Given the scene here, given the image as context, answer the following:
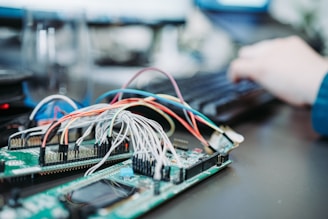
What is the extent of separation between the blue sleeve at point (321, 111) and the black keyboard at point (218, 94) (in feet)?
0.37

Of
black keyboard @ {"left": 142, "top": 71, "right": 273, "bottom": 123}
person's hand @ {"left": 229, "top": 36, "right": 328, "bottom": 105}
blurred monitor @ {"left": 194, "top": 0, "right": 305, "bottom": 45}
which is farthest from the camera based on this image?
blurred monitor @ {"left": 194, "top": 0, "right": 305, "bottom": 45}

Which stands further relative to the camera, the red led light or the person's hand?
the person's hand

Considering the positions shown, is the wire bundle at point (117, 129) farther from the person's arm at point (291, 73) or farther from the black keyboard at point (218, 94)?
the person's arm at point (291, 73)

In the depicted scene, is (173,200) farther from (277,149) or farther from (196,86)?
(196,86)

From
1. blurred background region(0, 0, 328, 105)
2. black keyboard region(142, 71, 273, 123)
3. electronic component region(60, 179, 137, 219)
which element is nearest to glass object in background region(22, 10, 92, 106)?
blurred background region(0, 0, 328, 105)

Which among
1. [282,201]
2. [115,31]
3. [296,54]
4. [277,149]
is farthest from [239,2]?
[282,201]

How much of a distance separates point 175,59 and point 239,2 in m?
0.29

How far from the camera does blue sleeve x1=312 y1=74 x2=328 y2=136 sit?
0.60 metres

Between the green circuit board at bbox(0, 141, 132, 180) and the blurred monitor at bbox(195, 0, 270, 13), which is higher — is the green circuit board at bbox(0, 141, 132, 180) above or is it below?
below

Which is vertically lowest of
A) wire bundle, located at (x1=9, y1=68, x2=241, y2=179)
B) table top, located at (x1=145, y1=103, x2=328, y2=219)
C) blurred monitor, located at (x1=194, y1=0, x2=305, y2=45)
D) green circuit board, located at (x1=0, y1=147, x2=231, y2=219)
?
table top, located at (x1=145, y1=103, x2=328, y2=219)

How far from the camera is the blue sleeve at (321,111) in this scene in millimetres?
599

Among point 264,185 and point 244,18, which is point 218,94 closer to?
point 264,185

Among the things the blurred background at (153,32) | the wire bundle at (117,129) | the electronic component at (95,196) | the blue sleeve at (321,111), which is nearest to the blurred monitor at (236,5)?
Answer: the blurred background at (153,32)

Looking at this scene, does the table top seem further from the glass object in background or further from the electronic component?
the glass object in background
